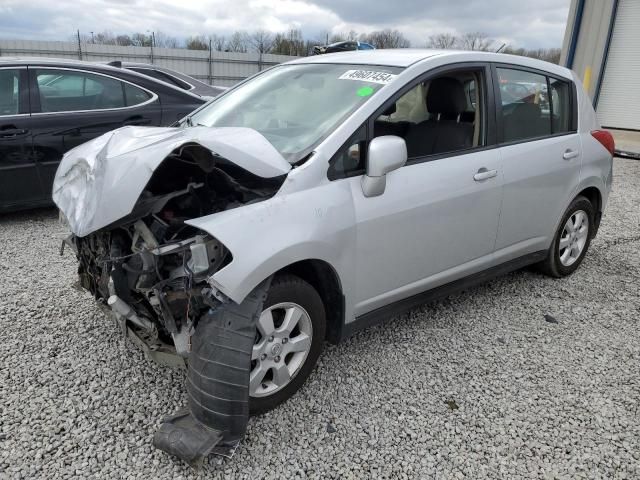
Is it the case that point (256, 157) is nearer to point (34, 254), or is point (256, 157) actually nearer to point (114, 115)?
point (34, 254)

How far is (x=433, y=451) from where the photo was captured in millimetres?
2387

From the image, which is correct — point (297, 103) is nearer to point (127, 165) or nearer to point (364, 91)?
point (364, 91)

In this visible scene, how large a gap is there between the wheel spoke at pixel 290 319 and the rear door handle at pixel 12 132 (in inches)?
156

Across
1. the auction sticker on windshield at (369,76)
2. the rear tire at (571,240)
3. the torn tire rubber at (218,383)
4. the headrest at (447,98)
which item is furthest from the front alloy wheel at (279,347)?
the rear tire at (571,240)

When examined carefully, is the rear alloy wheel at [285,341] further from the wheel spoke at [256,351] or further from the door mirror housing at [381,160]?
the door mirror housing at [381,160]

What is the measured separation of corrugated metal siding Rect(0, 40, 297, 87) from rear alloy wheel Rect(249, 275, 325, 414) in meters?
21.6

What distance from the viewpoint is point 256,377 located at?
8.03ft

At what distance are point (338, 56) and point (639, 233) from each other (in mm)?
4339

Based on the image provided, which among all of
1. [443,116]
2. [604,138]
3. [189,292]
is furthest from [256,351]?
[604,138]

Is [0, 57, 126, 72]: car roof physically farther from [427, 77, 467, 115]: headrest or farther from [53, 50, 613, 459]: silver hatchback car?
[427, 77, 467, 115]: headrest

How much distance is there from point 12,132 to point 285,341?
4.03 meters

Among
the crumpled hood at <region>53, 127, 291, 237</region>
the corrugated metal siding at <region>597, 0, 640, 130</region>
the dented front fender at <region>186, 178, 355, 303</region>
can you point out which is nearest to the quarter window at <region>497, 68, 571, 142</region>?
the dented front fender at <region>186, 178, 355, 303</region>

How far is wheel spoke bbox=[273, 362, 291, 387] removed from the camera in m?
2.53

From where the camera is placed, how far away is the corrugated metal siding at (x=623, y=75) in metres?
11.8
